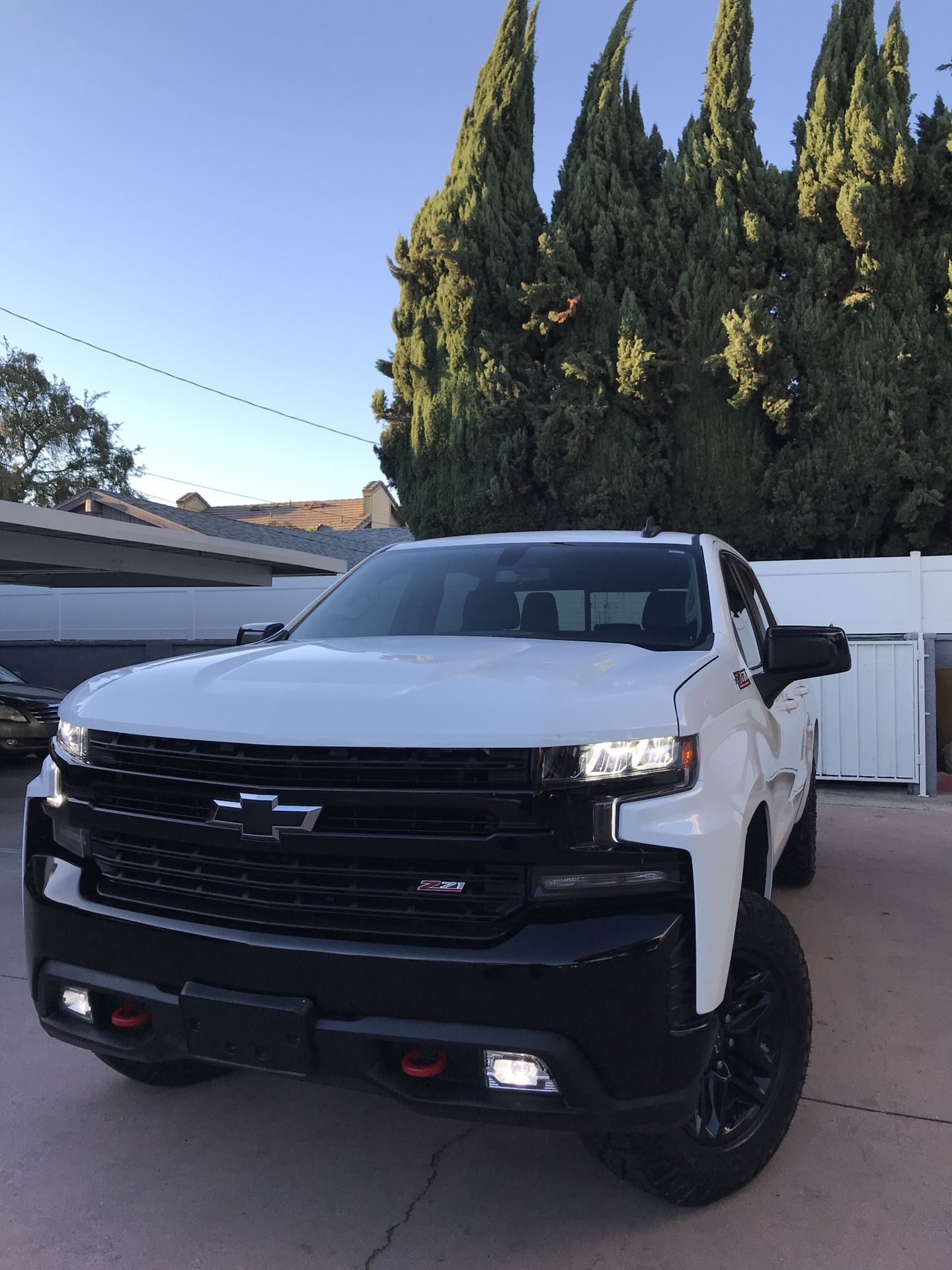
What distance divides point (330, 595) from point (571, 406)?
42.4ft

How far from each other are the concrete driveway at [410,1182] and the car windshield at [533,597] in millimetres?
1539

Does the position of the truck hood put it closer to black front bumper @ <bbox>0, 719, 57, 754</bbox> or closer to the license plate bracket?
the license plate bracket

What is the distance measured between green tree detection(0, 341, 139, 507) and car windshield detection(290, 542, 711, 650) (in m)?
35.6

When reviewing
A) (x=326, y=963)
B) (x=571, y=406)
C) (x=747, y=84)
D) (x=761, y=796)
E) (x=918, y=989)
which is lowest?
(x=918, y=989)

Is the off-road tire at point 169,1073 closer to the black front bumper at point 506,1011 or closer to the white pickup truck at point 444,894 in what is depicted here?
the white pickup truck at point 444,894

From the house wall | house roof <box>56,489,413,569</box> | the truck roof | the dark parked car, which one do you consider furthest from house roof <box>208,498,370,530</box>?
the truck roof

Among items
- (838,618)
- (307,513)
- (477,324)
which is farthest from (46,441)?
(838,618)

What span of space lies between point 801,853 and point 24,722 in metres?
7.71

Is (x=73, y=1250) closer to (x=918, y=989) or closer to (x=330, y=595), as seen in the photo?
(x=330, y=595)

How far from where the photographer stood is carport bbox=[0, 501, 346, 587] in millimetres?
10070

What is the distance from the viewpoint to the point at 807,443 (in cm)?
1542

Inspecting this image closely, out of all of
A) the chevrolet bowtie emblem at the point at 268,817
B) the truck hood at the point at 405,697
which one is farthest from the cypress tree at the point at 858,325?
the chevrolet bowtie emblem at the point at 268,817

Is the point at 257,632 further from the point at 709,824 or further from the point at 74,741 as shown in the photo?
the point at 709,824

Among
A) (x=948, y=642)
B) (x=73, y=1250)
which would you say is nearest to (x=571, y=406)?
(x=948, y=642)
